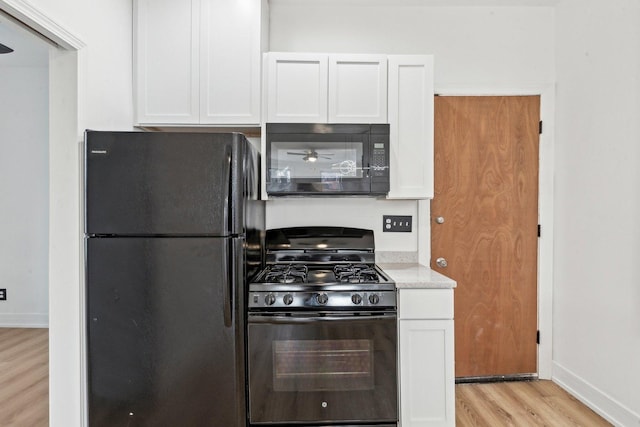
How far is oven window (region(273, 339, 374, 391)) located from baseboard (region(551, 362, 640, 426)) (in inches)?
59.6

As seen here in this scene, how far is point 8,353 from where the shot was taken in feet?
9.89

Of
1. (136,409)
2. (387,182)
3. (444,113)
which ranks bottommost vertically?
(136,409)

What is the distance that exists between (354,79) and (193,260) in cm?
145

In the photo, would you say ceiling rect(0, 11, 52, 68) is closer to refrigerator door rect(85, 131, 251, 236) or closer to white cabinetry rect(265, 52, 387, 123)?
refrigerator door rect(85, 131, 251, 236)

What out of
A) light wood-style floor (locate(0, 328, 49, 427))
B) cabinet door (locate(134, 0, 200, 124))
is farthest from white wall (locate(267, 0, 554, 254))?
light wood-style floor (locate(0, 328, 49, 427))

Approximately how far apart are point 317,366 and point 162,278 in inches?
35.2

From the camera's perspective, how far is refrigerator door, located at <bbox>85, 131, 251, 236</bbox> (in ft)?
5.37

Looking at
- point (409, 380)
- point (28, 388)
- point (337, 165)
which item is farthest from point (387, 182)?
point (28, 388)

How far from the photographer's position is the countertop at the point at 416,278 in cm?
185

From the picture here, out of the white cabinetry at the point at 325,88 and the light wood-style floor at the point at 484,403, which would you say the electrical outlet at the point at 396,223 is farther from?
the light wood-style floor at the point at 484,403

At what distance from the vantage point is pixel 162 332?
1.67 metres

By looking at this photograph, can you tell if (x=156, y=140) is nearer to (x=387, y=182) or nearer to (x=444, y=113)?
(x=387, y=182)

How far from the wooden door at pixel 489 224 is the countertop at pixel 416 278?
0.46 m

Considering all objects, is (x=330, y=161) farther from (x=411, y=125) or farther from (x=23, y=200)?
(x=23, y=200)
